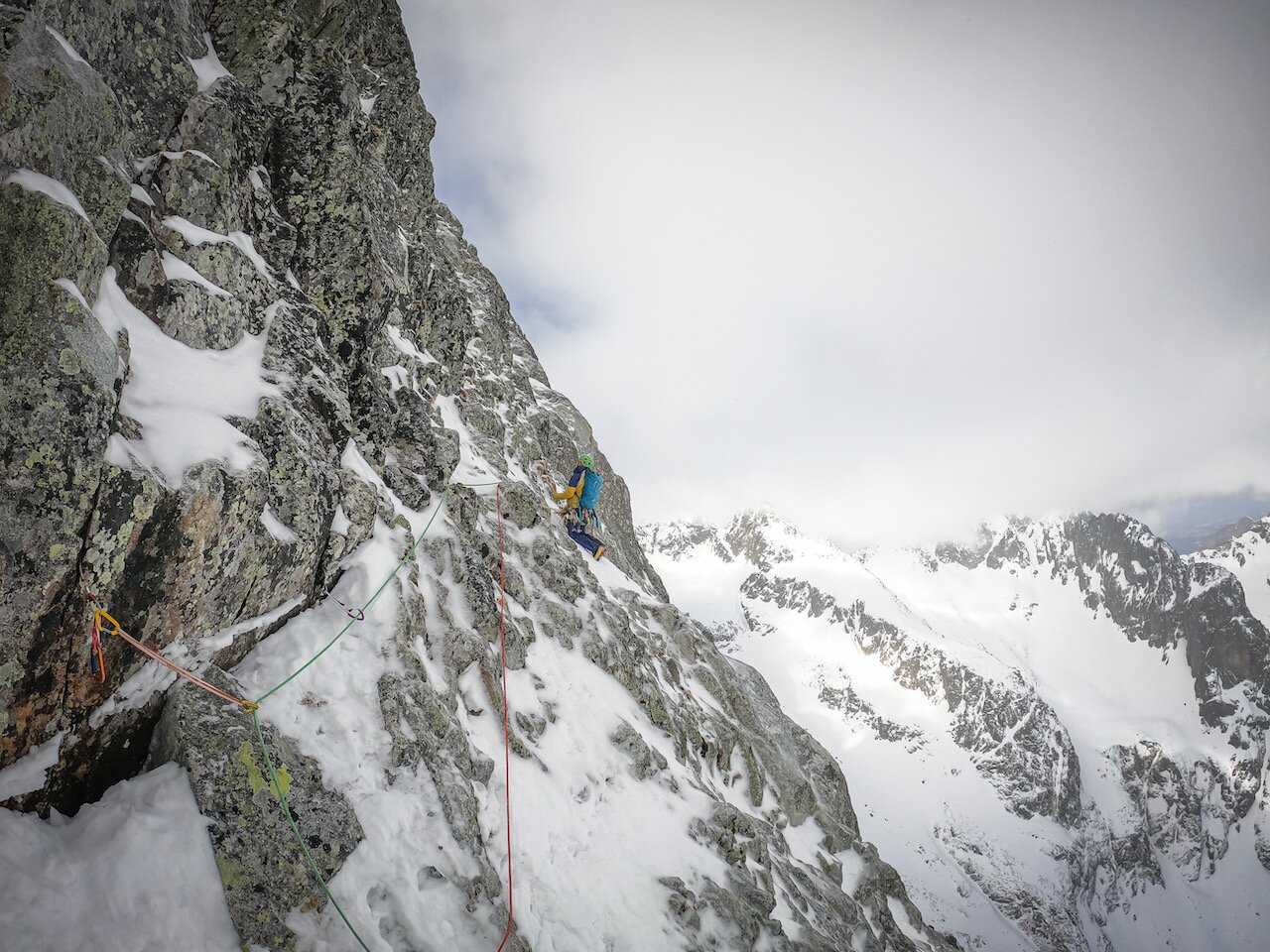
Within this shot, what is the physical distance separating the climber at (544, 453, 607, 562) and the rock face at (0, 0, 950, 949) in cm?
248

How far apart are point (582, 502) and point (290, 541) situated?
1374cm

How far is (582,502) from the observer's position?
22.5m

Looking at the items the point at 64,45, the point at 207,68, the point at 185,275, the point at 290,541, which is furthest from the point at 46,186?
the point at 207,68

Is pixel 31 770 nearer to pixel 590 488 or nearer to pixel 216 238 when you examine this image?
pixel 216 238

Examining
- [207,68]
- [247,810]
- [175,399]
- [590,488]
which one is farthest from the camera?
[590,488]

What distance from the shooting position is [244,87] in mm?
12562

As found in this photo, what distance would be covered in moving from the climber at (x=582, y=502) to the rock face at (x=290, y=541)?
8.15 feet

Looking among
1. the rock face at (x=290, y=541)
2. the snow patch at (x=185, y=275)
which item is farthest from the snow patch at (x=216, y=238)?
the snow patch at (x=185, y=275)

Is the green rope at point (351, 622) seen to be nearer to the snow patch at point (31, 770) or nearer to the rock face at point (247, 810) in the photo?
the rock face at point (247, 810)

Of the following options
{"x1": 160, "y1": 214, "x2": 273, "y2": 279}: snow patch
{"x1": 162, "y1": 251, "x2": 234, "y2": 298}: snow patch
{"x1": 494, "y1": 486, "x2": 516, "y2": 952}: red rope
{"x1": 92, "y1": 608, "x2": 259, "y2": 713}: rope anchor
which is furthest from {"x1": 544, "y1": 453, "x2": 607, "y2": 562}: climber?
{"x1": 92, "y1": 608, "x2": 259, "y2": 713}: rope anchor

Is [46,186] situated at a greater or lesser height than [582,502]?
lesser

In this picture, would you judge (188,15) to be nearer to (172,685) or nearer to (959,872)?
(172,685)

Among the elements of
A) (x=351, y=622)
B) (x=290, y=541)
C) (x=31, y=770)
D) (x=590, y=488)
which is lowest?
(x=31, y=770)

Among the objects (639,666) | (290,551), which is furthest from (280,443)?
(639,666)
